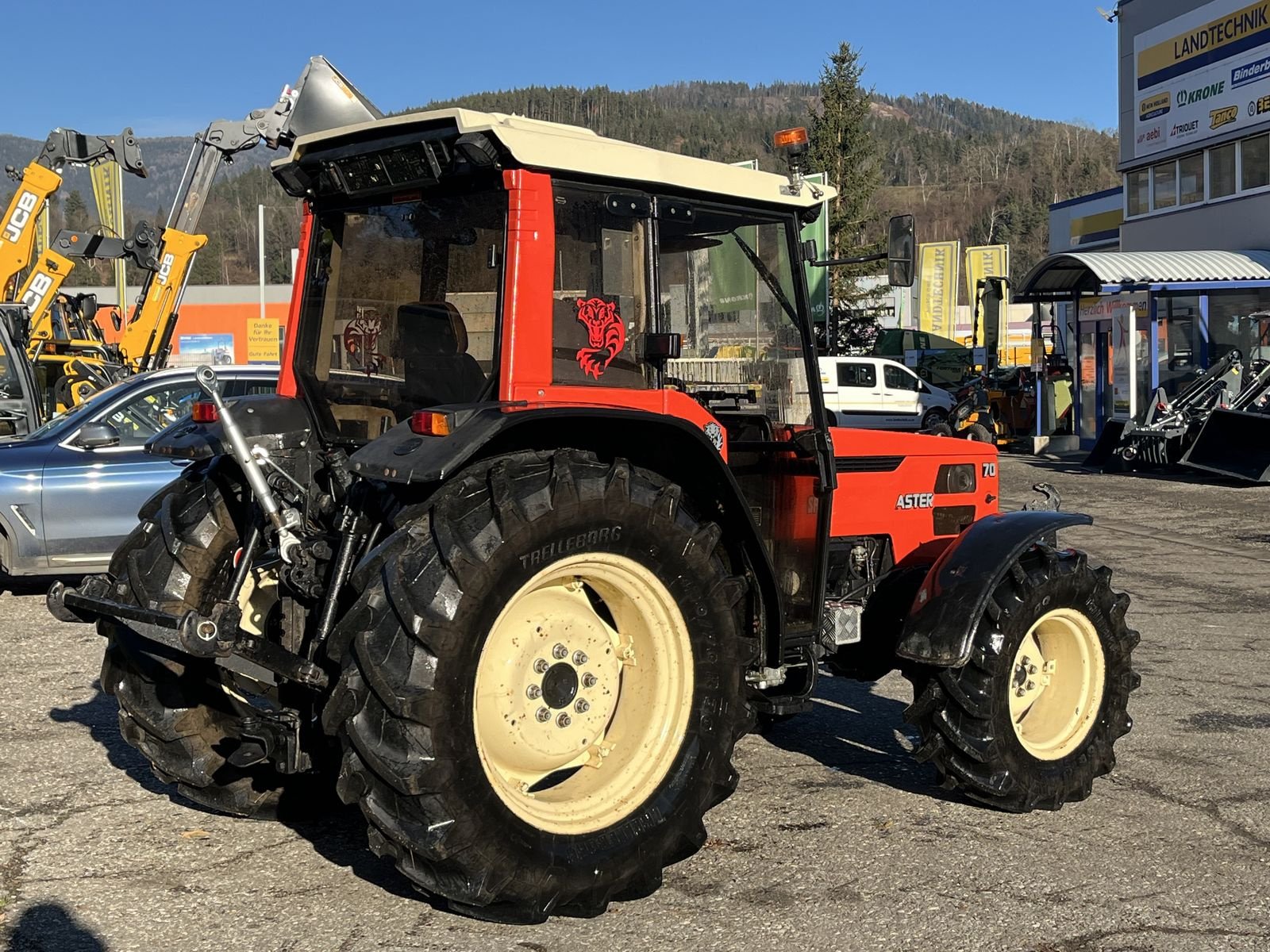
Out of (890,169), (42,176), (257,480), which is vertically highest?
(890,169)

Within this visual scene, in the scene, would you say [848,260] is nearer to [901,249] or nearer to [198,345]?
[901,249]

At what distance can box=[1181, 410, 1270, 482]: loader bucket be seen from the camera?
18891 millimetres

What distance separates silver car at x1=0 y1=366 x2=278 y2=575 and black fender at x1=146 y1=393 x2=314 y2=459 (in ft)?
16.5

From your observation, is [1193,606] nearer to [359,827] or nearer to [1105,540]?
[1105,540]

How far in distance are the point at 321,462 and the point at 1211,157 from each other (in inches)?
1089

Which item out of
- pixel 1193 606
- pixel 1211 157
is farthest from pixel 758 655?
pixel 1211 157

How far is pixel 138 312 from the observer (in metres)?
20.4

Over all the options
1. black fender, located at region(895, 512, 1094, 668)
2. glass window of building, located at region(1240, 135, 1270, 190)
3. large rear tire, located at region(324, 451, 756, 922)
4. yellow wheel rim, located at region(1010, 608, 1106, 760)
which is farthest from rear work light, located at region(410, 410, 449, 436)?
glass window of building, located at region(1240, 135, 1270, 190)

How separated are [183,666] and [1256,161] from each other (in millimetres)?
26908

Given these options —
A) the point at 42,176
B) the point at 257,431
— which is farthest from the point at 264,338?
the point at 257,431

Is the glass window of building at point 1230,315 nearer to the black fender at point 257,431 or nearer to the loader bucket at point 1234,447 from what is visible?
the loader bucket at point 1234,447

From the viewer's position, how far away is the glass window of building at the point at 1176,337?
24.0m

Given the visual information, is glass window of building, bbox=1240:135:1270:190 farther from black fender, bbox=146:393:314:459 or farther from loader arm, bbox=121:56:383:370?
black fender, bbox=146:393:314:459

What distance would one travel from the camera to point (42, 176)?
64.8 feet
